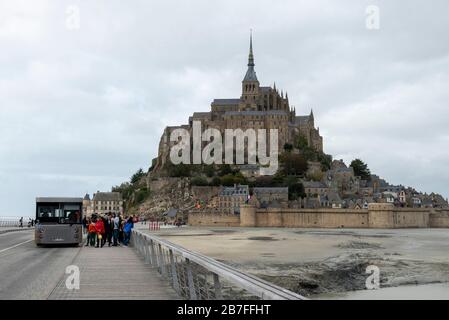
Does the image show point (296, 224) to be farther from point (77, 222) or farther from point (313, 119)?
point (77, 222)

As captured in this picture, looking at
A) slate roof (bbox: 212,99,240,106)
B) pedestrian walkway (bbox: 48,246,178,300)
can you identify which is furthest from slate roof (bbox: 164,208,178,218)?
pedestrian walkway (bbox: 48,246,178,300)

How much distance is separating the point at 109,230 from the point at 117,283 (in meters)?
14.3

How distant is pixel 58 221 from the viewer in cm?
2392

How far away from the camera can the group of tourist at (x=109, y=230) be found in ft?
77.2

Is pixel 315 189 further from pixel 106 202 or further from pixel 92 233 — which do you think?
pixel 92 233

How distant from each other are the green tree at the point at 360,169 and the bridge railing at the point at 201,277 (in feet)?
413

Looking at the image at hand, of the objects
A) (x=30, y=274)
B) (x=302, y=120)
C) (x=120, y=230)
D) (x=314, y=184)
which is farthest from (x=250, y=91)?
(x=30, y=274)

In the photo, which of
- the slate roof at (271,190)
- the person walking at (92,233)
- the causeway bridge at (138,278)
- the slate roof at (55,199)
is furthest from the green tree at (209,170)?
the causeway bridge at (138,278)

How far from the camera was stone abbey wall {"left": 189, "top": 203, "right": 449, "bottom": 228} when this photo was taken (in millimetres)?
90688

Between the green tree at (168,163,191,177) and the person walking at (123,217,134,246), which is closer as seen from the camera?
the person walking at (123,217,134,246)

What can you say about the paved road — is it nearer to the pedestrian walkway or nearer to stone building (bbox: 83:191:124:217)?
the pedestrian walkway

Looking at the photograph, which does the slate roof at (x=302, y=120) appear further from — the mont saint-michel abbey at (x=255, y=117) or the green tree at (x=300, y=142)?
the green tree at (x=300, y=142)
